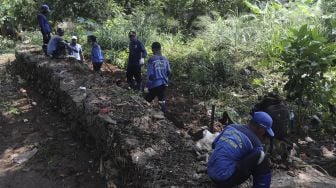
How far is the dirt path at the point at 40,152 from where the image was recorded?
6391 millimetres

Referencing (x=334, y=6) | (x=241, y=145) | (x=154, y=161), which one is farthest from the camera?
(x=334, y=6)

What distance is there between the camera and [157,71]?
7973 mm

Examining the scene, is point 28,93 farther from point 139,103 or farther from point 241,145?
point 241,145

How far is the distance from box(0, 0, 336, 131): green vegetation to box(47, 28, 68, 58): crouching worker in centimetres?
226

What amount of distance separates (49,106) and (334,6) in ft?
33.7

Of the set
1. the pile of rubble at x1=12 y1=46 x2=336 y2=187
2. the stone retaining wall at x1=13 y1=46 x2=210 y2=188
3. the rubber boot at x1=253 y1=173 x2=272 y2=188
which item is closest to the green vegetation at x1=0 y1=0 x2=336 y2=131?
the pile of rubble at x1=12 y1=46 x2=336 y2=187

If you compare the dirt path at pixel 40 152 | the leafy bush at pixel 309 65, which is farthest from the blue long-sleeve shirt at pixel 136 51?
the leafy bush at pixel 309 65

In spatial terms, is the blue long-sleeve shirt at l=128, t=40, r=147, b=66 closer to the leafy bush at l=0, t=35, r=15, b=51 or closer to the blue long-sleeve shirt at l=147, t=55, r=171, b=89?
the blue long-sleeve shirt at l=147, t=55, r=171, b=89

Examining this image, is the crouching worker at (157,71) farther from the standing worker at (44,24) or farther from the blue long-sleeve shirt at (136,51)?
the standing worker at (44,24)

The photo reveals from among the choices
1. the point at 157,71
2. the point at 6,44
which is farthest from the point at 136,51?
the point at 6,44

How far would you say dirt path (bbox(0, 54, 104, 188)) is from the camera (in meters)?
6.39

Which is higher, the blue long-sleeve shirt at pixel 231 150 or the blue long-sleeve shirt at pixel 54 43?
the blue long-sleeve shirt at pixel 54 43

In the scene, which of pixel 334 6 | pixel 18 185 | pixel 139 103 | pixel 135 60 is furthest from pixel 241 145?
pixel 334 6

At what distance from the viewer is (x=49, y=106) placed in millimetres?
9328
